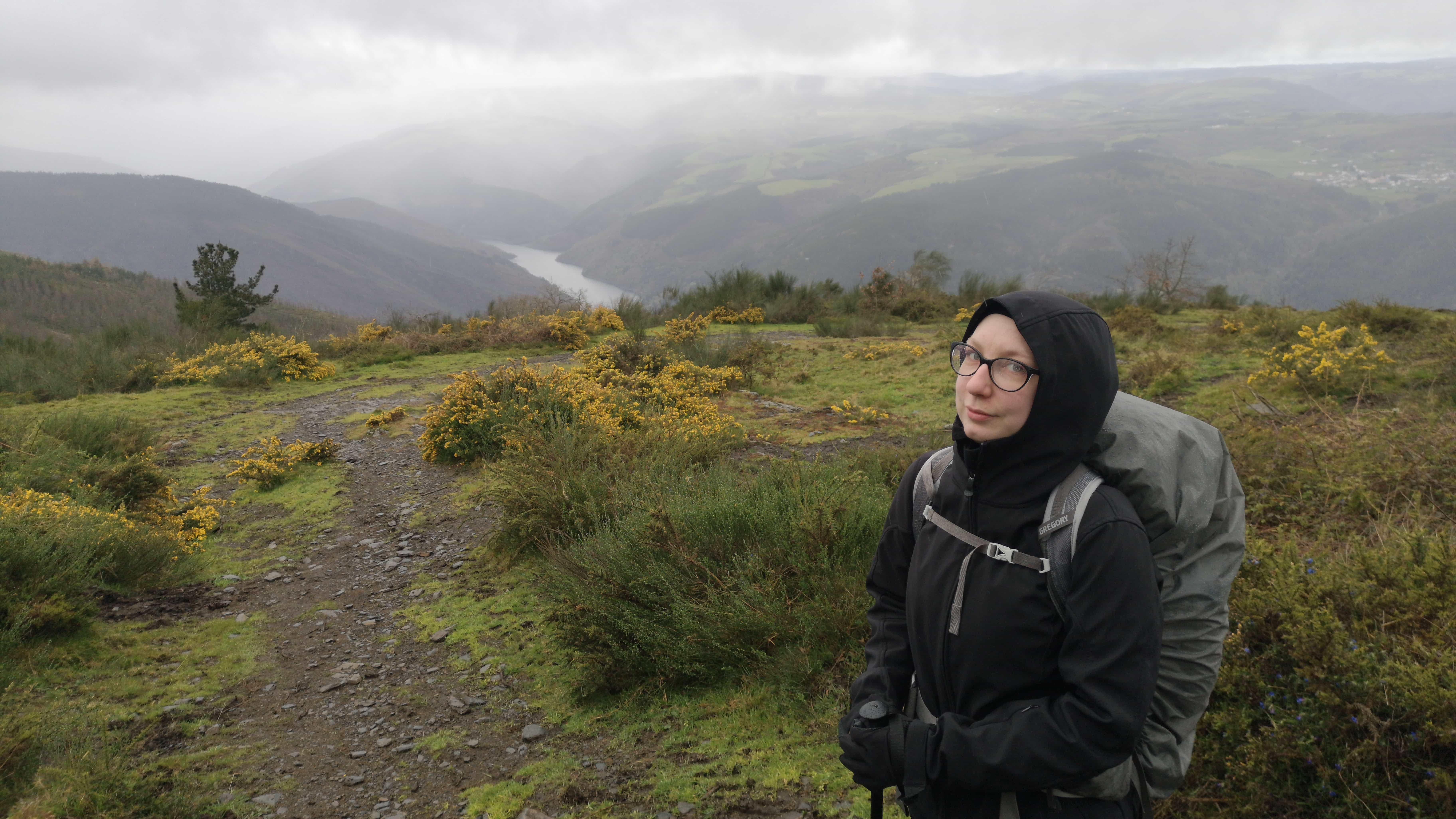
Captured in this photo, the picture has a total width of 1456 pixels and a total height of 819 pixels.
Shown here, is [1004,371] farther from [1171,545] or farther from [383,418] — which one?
[383,418]

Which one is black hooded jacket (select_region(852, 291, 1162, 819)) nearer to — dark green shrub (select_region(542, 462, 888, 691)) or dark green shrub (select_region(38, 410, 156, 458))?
dark green shrub (select_region(542, 462, 888, 691))

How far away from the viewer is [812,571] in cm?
331

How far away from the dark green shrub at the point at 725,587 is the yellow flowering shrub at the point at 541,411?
1878 mm

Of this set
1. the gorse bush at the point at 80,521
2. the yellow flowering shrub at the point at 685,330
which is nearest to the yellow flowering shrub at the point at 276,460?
the gorse bush at the point at 80,521

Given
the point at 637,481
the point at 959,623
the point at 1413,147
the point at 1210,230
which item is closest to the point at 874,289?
the point at 637,481

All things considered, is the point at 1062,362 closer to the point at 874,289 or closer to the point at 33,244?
the point at 874,289

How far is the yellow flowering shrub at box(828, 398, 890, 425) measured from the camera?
718cm

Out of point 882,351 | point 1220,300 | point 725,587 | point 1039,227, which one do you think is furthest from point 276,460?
point 1039,227

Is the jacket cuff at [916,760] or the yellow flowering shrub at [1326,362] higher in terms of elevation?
the jacket cuff at [916,760]

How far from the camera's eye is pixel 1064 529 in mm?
1266

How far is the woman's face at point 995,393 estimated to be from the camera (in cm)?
132

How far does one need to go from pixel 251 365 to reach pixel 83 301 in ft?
248

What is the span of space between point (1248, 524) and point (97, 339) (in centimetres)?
1797

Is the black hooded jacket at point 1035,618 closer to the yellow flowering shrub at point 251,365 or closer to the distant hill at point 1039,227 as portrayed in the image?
the yellow flowering shrub at point 251,365
